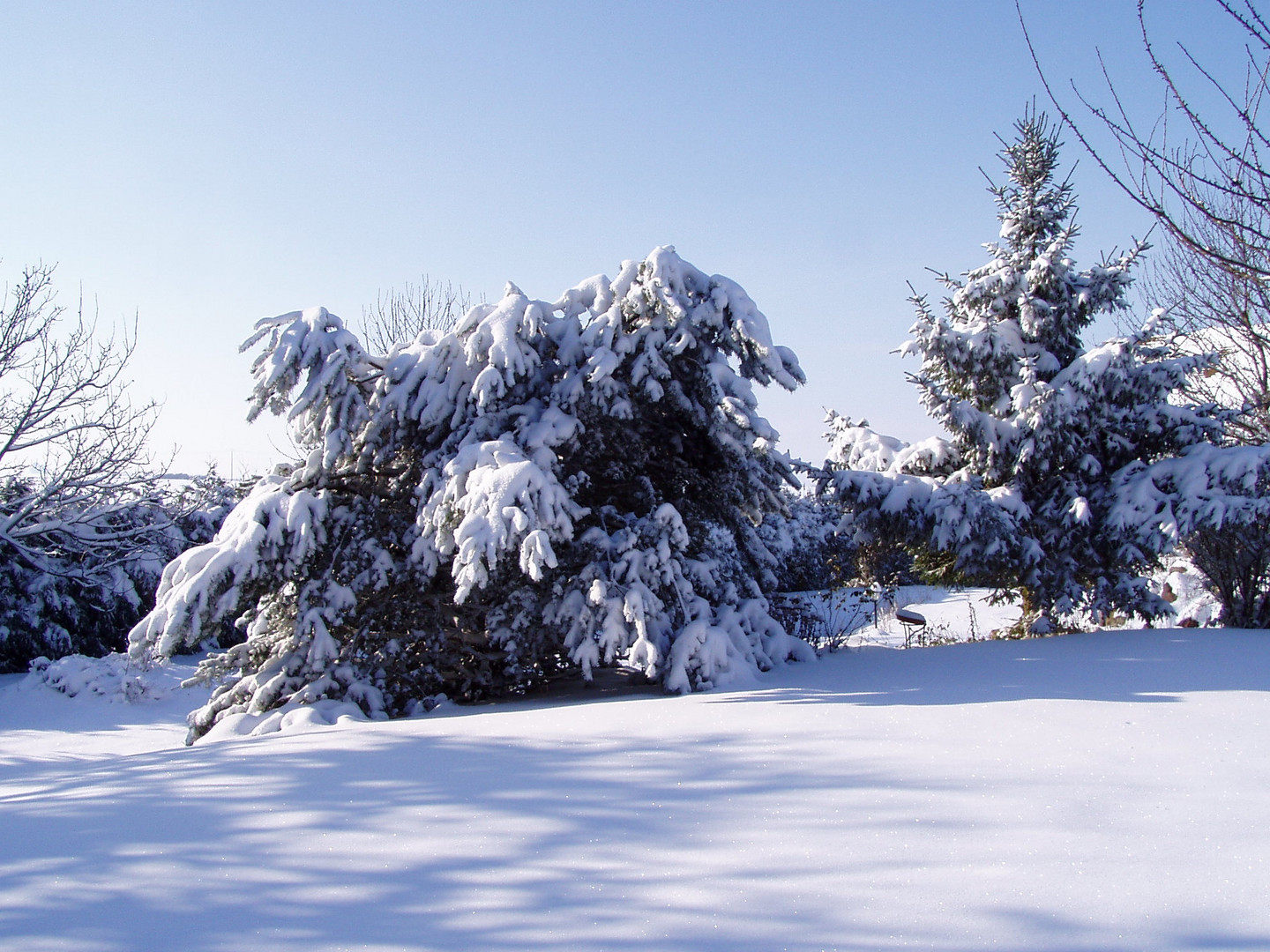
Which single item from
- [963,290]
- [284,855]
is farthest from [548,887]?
[963,290]

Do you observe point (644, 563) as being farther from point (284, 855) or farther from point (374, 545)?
Result: point (284, 855)

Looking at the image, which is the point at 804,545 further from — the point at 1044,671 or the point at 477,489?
the point at 477,489

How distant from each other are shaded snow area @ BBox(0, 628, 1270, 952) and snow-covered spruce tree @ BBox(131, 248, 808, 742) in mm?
1582

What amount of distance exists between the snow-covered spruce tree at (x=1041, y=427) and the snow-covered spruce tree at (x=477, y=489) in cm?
201

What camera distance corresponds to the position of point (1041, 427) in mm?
8094

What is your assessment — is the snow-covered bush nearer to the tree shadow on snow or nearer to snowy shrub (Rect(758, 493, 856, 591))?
snowy shrub (Rect(758, 493, 856, 591))

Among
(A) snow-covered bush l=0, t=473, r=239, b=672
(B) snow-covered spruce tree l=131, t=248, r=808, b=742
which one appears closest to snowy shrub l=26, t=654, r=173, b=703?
(A) snow-covered bush l=0, t=473, r=239, b=672

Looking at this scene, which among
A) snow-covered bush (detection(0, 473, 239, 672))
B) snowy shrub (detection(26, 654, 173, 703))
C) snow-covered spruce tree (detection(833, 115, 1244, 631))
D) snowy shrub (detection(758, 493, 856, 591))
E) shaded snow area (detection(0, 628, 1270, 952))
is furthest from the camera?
snowy shrub (detection(758, 493, 856, 591))

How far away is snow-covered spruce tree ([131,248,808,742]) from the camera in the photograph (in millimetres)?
5777

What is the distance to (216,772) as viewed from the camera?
361 centimetres

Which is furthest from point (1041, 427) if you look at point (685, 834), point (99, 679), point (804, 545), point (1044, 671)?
point (99, 679)

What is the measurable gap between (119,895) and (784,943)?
1869mm

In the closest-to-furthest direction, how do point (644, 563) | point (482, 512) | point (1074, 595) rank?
point (482, 512) < point (644, 563) < point (1074, 595)

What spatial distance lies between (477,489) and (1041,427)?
5.68 meters
